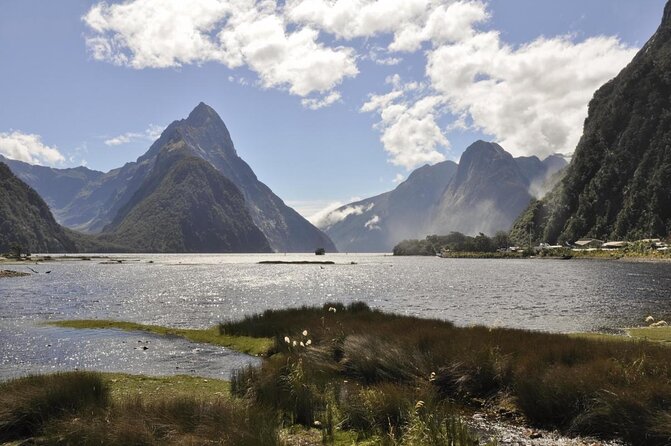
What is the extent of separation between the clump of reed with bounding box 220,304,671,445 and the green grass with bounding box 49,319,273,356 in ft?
29.0

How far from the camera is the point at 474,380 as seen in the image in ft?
52.6

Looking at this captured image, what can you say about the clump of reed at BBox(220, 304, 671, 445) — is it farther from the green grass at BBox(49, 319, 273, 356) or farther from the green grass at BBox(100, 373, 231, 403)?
the green grass at BBox(49, 319, 273, 356)

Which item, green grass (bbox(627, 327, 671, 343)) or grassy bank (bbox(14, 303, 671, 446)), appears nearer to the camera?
grassy bank (bbox(14, 303, 671, 446))

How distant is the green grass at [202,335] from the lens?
2980 centimetres

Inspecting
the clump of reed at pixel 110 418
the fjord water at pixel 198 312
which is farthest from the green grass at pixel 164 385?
the clump of reed at pixel 110 418

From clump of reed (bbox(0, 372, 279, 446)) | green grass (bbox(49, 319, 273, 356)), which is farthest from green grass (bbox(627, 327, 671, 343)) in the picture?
clump of reed (bbox(0, 372, 279, 446))

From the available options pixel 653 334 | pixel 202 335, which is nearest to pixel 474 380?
pixel 653 334

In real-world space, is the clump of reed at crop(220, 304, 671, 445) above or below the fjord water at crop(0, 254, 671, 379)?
above

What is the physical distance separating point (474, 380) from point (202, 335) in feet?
80.2

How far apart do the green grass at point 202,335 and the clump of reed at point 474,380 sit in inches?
348

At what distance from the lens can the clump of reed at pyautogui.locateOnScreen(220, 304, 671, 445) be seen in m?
11.9

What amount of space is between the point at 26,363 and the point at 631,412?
88.6 feet

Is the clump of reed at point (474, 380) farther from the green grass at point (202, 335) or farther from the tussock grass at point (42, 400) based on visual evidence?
the green grass at point (202, 335)

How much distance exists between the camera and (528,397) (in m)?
13.8
